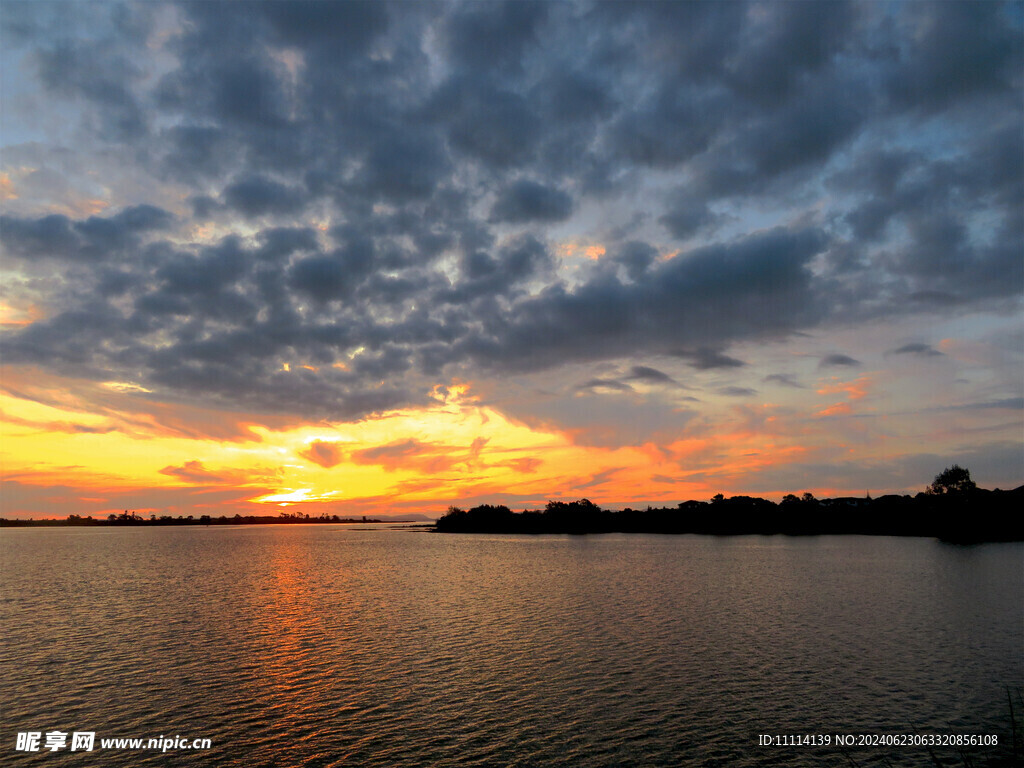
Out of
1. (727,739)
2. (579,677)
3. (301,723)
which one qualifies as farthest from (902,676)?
(301,723)

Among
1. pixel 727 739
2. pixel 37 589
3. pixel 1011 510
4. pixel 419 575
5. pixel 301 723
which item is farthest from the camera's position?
pixel 1011 510

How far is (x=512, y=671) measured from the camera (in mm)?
40031

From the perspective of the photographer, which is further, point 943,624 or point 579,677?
point 943,624

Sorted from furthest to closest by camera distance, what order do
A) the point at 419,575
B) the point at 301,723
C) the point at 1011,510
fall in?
the point at 1011,510, the point at 419,575, the point at 301,723

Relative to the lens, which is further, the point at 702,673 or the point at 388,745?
the point at 702,673

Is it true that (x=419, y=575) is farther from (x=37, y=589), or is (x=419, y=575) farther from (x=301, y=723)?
(x=301, y=723)

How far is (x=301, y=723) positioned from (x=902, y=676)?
3867 centimetres

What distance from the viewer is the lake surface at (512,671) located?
93.5 ft

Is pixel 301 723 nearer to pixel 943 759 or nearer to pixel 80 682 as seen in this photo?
pixel 80 682

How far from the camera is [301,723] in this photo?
31.2m

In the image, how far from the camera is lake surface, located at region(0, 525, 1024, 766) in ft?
93.5

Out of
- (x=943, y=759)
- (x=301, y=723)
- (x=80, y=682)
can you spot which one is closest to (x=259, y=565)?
(x=80, y=682)

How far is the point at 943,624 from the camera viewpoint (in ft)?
179

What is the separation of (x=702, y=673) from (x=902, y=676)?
1338 centimetres
